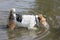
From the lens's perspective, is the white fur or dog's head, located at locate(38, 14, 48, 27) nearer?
the white fur

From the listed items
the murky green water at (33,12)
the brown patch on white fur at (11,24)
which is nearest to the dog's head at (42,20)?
the murky green water at (33,12)

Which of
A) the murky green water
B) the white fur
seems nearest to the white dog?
the white fur

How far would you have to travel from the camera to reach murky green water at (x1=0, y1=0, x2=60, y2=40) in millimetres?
5781

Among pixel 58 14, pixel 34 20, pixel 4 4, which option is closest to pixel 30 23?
pixel 34 20

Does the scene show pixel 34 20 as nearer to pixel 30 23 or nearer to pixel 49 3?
pixel 30 23

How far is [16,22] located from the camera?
6016 millimetres

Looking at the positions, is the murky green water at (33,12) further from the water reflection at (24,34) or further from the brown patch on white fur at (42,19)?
the brown patch on white fur at (42,19)

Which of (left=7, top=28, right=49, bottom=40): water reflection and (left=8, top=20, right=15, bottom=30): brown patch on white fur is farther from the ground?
(left=8, top=20, right=15, bottom=30): brown patch on white fur

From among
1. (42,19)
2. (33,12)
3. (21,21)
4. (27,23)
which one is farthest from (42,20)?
(33,12)

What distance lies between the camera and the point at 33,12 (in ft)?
22.8

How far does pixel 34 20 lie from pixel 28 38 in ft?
A: 2.17

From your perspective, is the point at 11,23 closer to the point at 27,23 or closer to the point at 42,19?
the point at 27,23

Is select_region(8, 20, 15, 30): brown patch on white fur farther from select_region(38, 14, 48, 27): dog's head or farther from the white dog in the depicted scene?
select_region(38, 14, 48, 27): dog's head

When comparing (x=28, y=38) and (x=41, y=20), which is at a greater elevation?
(x=41, y=20)
